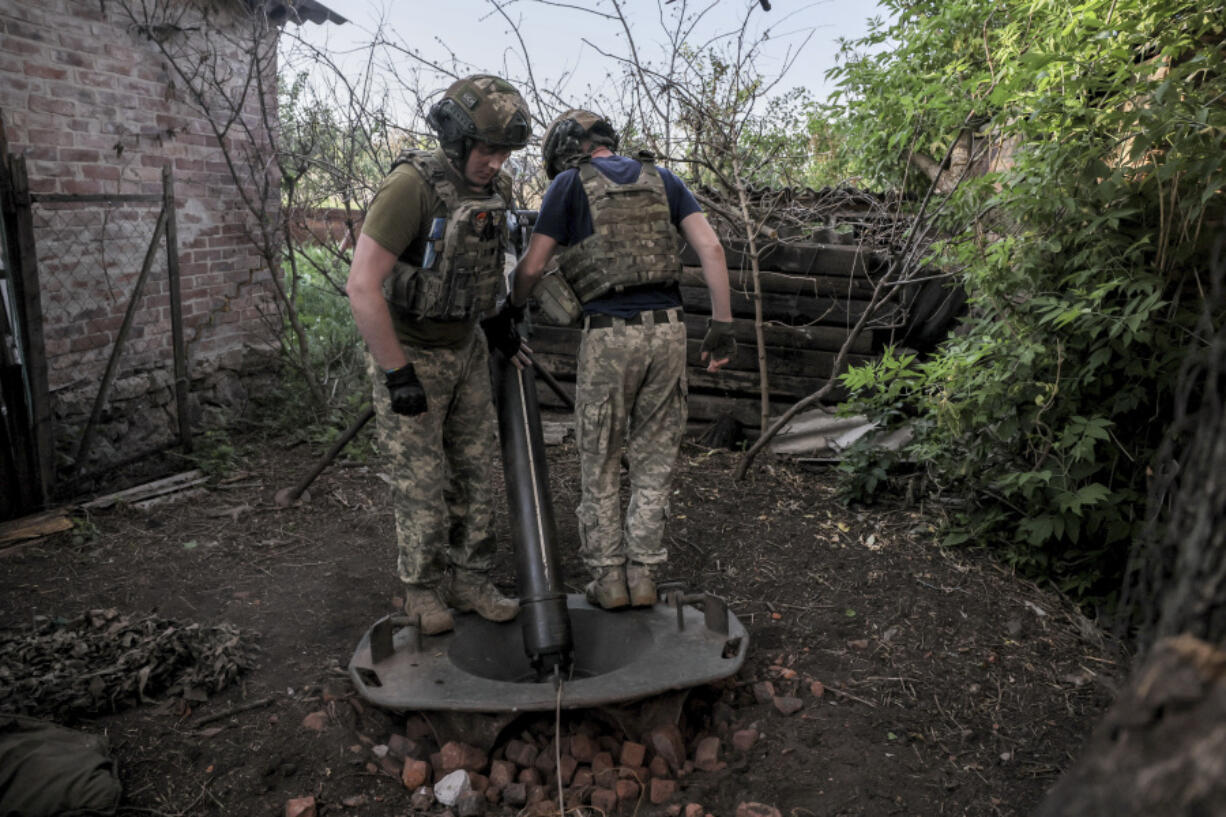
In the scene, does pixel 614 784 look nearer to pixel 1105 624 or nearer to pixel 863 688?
pixel 863 688

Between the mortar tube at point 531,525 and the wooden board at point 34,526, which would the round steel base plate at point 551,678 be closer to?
the mortar tube at point 531,525

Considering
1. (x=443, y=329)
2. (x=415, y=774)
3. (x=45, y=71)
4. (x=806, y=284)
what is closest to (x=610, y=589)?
(x=415, y=774)

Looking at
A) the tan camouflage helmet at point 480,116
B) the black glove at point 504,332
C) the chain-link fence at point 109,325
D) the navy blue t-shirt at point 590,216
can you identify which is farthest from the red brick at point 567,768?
the chain-link fence at point 109,325

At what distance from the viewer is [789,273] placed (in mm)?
5793

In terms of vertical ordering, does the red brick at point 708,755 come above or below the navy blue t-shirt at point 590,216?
below

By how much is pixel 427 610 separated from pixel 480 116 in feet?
6.17

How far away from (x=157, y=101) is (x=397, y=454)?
4031 mm

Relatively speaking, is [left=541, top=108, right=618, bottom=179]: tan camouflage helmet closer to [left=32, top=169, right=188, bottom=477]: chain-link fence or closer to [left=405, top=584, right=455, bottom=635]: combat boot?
[left=405, top=584, right=455, bottom=635]: combat boot

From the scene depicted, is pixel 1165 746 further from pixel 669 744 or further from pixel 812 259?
pixel 812 259

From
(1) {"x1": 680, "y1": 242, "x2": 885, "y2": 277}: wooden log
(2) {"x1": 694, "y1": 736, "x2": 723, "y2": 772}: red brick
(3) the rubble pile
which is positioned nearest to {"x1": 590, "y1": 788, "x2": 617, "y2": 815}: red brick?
(3) the rubble pile

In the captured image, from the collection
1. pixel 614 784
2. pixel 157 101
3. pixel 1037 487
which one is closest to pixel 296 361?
pixel 157 101

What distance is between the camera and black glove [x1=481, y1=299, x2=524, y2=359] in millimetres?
3289

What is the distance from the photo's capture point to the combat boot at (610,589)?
11.1 feet

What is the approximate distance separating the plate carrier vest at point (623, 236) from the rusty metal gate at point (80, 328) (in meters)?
3.27
